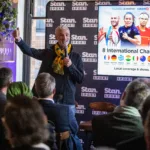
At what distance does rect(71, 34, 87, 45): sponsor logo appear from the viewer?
584 cm

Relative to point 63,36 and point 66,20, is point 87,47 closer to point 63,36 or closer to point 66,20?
point 66,20

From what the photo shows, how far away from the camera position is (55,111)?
318cm

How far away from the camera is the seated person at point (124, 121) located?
2.56m

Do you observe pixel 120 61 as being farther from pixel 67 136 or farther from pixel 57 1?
pixel 67 136

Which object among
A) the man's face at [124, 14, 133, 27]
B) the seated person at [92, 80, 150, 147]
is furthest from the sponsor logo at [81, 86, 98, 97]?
the seated person at [92, 80, 150, 147]

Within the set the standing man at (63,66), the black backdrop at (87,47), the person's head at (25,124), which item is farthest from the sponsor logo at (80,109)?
the person's head at (25,124)

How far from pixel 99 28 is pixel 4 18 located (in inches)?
56.8

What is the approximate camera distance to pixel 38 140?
189cm

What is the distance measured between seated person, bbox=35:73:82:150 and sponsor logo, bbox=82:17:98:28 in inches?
99.6

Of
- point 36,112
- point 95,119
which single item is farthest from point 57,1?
point 36,112

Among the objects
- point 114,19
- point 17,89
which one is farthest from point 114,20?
point 17,89

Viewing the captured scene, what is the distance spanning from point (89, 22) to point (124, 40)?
601 mm

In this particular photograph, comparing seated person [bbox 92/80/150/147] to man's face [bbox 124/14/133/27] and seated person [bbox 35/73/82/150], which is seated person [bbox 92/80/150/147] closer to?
seated person [bbox 35/73/82/150]

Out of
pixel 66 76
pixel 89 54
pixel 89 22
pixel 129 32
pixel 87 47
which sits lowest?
pixel 66 76
